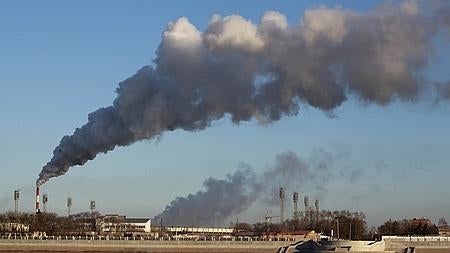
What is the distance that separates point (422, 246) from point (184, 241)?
30.8 meters

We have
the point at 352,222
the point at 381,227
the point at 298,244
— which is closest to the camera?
the point at 298,244

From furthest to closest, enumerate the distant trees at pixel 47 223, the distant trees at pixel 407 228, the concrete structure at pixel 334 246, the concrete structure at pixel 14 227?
the distant trees at pixel 407 228
the distant trees at pixel 47 223
the concrete structure at pixel 14 227
the concrete structure at pixel 334 246

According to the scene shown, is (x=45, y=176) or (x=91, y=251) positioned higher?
(x=45, y=176)

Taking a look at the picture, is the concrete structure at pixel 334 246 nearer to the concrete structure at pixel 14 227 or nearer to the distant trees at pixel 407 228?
the concrete structure at pixel 14 227

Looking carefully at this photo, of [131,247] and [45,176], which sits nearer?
[45,176]

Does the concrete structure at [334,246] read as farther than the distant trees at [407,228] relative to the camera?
No

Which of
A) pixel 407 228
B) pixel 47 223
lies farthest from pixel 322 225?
pixel 47 223

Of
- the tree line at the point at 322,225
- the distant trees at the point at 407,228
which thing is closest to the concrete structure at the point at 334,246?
the tree line at the point at 322,225

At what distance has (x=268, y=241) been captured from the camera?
108000 mm

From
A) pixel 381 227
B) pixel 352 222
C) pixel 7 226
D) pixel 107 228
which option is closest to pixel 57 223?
pixel 7 226

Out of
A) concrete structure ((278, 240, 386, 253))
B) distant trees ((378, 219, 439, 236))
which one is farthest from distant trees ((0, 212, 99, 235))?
distant trees ((378, 219, 439, 236))

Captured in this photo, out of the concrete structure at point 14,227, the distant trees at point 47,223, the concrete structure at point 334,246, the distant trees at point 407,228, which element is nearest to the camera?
the concrete structure at point 334,246

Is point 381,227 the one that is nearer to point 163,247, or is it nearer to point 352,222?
point 352,222

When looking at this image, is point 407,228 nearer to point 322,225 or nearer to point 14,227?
point 322,225
